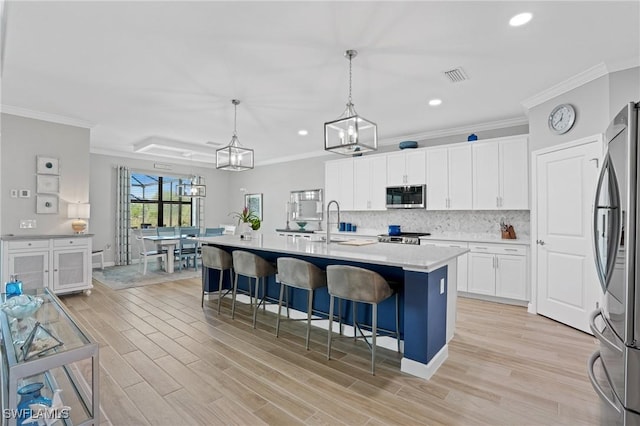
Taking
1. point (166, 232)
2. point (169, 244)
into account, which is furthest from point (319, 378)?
point (166, 232)

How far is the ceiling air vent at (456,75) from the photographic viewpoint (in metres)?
3.22

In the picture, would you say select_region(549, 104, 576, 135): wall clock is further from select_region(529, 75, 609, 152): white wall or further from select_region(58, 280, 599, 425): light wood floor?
select_region(58, 280, 599, 425): light wood floor

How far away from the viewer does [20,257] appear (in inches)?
167

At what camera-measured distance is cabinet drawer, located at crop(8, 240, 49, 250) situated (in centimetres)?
418

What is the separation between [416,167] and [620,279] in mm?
4334

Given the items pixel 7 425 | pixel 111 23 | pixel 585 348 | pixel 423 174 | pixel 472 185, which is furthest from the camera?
pixel 423 174

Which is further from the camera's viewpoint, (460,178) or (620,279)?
(460,178)

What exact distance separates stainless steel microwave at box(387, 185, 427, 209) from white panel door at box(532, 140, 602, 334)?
5.85 ft

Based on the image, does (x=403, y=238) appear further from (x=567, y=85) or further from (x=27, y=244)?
(x=27, y=244)

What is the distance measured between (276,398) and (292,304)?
5.31 feet

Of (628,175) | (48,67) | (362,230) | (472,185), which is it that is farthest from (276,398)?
(362,230)

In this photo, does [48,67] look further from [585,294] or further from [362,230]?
[585,294]

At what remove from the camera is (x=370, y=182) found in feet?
20.4

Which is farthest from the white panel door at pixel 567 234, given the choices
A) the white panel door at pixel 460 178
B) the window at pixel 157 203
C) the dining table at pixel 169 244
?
the window at pixel 157 203
